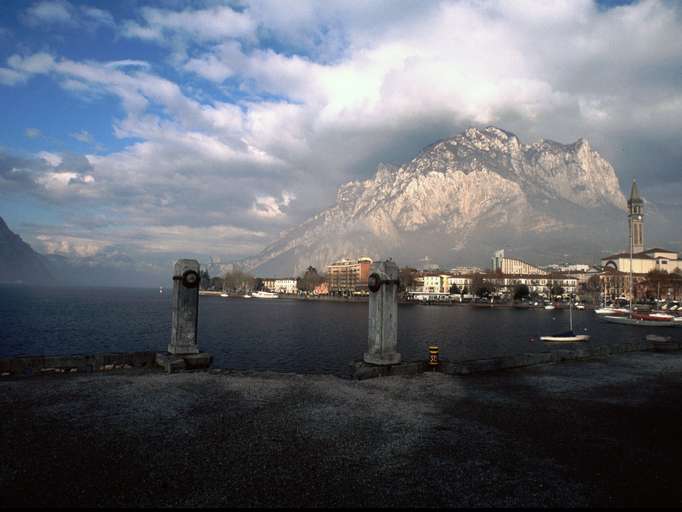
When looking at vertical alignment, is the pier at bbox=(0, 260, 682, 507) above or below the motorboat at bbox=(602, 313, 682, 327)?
above

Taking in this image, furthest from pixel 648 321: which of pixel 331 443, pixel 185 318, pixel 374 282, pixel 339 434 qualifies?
pixel 331 443

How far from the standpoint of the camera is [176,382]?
15438 mm

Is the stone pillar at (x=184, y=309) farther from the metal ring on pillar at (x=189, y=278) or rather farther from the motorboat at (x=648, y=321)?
the motorboat at (x=648, y=321)

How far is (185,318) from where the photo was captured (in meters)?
18.9

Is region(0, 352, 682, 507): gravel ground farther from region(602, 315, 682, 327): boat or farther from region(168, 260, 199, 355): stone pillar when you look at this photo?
region(602, 315, 682, 327): boat

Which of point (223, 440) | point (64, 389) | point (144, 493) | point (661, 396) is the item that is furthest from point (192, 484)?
point (661, 396)

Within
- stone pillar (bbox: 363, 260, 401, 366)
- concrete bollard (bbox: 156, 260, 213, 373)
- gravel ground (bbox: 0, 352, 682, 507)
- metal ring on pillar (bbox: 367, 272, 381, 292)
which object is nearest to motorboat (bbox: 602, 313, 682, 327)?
gravel ground (bbox: 0, 352, 682, 507)

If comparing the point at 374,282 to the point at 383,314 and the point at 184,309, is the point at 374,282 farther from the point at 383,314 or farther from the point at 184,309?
the point at 184,309

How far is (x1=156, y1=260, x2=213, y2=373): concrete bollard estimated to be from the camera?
18.6 m

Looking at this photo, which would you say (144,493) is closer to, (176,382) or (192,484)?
(192,484)

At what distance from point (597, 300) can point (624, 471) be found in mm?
209687

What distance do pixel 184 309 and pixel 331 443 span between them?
37.4 ft

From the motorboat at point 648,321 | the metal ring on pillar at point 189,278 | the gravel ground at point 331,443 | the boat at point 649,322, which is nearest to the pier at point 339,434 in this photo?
the gravel ground at point 331,443

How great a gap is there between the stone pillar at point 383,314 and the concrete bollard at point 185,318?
6956mm
